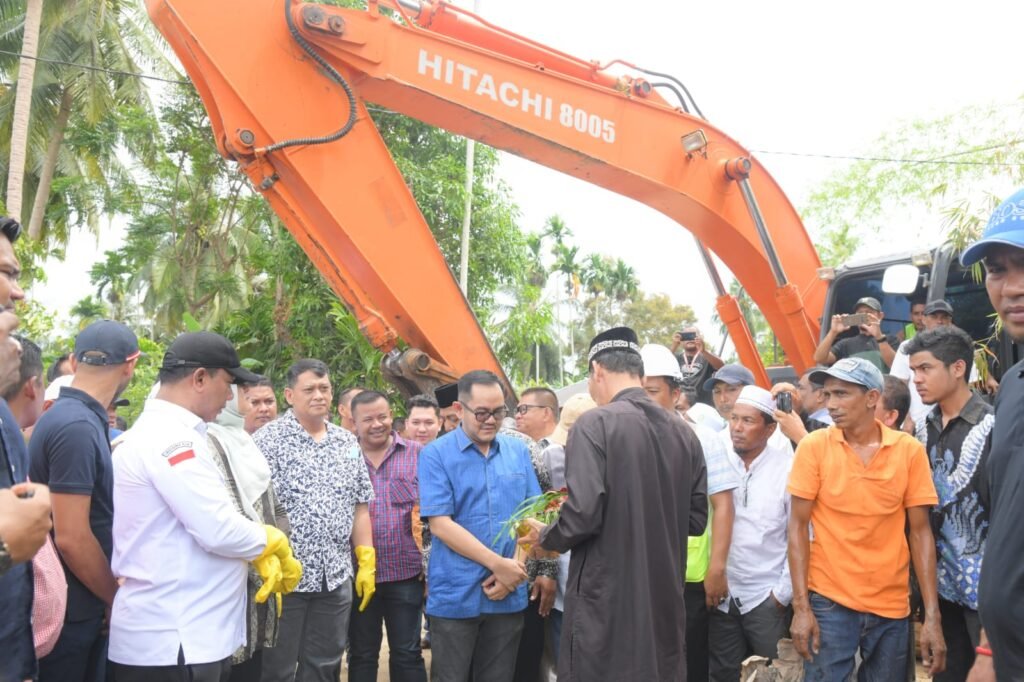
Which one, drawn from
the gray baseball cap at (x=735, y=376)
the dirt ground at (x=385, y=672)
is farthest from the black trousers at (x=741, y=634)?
the dirt ground at (x=385, y=672)

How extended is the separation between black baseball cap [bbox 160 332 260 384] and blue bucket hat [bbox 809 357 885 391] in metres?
2.70

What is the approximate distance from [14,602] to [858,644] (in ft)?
11.3

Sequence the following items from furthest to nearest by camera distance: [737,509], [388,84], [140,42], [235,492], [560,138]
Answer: [140,42] < [560,138] < [388,84] < [737,509] < [235,492]

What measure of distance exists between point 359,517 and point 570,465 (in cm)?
174

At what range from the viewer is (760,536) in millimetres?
4473

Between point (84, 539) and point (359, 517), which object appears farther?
point (359, 517)

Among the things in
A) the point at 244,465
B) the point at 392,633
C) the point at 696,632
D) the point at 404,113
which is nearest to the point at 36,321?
the point at 404,113

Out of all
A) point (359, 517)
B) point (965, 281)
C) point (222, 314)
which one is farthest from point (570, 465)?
point (222, 314)

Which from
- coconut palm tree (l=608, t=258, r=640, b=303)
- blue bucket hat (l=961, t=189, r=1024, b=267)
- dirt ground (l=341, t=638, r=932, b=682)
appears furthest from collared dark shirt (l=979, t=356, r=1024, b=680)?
coconut palm tree (l=608, t=258, r=640, b=303)

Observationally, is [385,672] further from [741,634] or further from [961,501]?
[961,501]

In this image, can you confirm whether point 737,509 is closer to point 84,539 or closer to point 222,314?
point 84,539

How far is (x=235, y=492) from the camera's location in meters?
3.48

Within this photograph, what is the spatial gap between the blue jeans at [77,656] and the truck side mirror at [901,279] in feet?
16.8

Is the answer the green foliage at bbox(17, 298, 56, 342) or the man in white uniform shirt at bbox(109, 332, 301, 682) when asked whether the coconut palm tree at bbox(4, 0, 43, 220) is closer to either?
A: the green foliage at bbox(17, 298, 56, 342)
